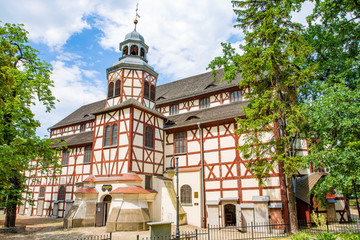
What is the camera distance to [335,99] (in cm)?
1235

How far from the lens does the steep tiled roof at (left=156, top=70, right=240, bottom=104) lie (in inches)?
928

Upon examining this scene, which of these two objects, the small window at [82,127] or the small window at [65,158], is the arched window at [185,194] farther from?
the small window at [82,127]

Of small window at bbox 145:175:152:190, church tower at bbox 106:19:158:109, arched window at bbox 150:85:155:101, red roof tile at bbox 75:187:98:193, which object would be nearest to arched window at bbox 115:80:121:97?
church tower at bbox 106:19:158:109

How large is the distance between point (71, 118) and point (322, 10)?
3023 centimetres

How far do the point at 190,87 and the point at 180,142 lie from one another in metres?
7.23

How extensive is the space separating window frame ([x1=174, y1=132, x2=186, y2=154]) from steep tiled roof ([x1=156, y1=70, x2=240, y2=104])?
435 centimetres

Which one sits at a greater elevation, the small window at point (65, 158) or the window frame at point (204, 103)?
the window frame at point (204, 103)

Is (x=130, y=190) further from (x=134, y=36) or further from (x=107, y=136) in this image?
(x=134, y=36)

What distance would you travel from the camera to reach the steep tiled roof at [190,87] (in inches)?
928

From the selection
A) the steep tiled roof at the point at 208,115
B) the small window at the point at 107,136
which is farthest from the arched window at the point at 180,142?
the small window at the point at 107,136

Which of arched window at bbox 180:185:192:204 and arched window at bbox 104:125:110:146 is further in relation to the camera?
arched window at bbox 104:125:110:146

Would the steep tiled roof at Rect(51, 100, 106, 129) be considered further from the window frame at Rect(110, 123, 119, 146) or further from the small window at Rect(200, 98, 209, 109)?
the small window at Rect(200, 98, 209, 109)

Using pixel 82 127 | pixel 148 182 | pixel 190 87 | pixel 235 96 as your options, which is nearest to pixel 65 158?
pixel 82 127

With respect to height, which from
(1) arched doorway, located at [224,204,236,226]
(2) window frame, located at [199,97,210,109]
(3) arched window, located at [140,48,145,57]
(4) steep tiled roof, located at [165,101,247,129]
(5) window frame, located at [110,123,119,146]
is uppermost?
(3) arched window, located at [140,48,145,57]
